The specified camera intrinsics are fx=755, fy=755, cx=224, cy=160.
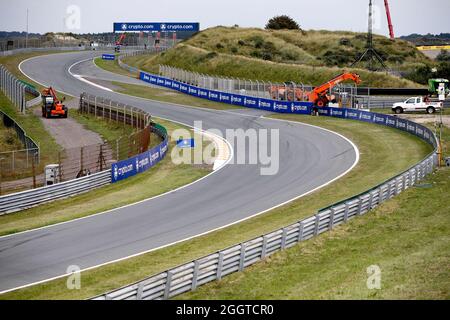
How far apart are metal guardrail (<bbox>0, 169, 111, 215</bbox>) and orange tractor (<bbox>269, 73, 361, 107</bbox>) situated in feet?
100

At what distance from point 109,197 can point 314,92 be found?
114 feet

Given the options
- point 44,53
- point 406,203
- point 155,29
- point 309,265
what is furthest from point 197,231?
point 155,29

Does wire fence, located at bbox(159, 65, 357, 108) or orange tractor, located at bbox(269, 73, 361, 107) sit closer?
orange tractor, located at bbox(269, 73, 361, 107)

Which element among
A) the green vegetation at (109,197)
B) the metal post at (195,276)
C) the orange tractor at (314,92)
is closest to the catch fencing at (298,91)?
the orange tractor at (314,92)

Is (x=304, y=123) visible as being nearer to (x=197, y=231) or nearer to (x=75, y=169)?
(x=75, y=169)

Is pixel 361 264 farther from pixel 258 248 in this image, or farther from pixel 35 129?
pixel 35 129

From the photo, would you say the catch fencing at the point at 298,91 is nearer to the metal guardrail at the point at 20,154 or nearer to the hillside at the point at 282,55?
the hillside at the point at 282,55

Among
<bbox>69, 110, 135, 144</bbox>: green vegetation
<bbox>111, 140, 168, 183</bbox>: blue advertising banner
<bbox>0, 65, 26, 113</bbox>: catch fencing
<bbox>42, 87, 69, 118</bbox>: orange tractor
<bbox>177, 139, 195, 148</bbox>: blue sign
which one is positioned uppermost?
<bbox>0, 65, 26, 113</bbox>: catch fencing

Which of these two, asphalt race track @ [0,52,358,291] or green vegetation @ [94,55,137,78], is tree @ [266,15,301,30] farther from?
asphalt race track @ [0,52,358,291]

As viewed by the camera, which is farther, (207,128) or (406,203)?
(207,128)

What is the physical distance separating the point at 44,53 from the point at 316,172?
9098 centimetres

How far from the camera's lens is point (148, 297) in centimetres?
1916

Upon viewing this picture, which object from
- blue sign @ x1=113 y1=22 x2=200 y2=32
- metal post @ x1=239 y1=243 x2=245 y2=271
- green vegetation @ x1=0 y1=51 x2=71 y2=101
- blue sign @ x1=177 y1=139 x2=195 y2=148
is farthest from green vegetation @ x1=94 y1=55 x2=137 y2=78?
metal post @ x1=239 y1=243 x2=245 y2=271

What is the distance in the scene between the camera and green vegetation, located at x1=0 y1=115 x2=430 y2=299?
22031 millimetres
